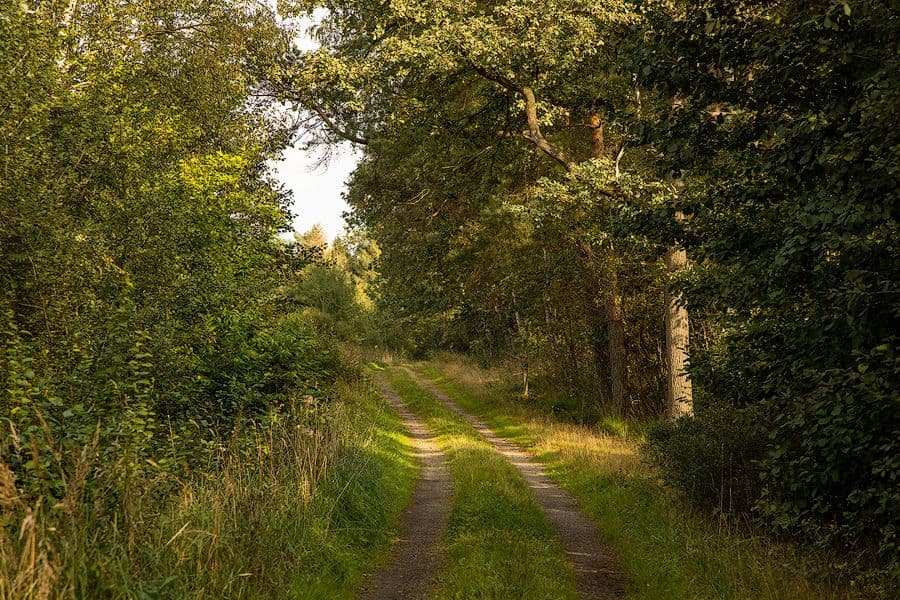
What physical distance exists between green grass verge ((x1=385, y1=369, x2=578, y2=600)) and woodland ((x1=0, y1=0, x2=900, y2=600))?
0.11 meters

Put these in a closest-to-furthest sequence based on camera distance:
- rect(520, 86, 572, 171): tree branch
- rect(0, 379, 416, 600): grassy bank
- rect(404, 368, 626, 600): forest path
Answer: rect(0, 379, 416, 600): grassy bank → rect(404, 368, 626, 600): forest path → rect(520, 86, 572, 171): tree branch

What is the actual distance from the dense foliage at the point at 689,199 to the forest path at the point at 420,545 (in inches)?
160

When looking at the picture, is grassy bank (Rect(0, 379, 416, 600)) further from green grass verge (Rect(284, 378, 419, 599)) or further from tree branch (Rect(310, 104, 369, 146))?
tree branch (Rect(310, 104, 369, 146))

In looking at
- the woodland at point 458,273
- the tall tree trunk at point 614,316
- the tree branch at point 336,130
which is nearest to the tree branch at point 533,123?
the woodland at point 458,273

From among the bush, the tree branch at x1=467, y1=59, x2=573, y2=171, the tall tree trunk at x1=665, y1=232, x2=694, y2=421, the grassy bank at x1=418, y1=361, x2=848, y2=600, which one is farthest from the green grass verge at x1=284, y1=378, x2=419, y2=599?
the tree branch at x1=467, y1=59, x2=573, y2=171

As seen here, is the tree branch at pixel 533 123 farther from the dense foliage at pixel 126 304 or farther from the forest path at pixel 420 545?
the forest path at pixel 420 545

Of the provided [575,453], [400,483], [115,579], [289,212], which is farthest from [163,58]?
[115,579]

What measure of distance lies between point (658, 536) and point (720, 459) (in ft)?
5.41

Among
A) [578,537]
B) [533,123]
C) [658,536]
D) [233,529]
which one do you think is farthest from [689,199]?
→ [533,123]

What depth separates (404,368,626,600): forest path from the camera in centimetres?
850

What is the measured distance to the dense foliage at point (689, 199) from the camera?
521 cm

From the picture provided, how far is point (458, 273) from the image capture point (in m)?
24.8

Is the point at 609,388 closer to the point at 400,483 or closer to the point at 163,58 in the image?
the point at 400,483

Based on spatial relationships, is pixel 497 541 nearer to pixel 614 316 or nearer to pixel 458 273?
pixel 614 316
